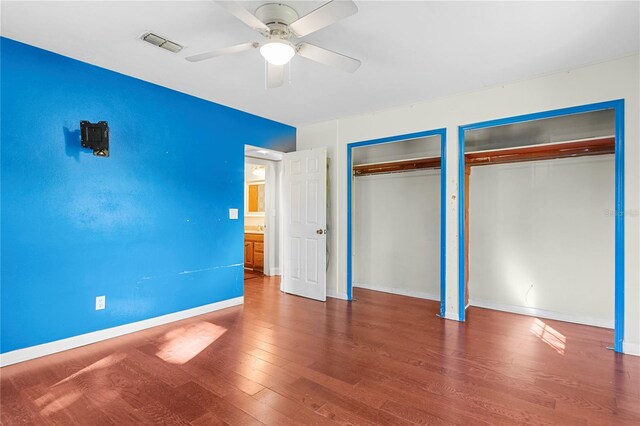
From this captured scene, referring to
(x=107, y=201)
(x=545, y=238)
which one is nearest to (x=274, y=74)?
(x=107, y=201)

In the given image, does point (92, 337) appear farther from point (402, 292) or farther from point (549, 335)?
point (549, 335)

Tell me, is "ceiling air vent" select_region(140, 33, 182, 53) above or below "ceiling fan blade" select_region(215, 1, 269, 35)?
above

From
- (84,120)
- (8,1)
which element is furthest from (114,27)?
(84,120)

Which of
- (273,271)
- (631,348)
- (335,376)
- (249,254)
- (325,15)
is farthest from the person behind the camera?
(249,254)

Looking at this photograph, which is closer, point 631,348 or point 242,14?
point 242,14

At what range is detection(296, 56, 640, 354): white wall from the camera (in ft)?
9.83

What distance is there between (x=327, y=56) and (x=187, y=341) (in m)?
2.82

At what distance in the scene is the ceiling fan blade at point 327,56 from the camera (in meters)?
2.37

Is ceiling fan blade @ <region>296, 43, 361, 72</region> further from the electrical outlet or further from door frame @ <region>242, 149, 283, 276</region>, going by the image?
door frame @ <region>242, 149, 283, 276</region>

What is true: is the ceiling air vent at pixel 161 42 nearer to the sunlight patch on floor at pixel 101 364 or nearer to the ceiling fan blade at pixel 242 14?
the ceiling fan blade at pixel 242 14

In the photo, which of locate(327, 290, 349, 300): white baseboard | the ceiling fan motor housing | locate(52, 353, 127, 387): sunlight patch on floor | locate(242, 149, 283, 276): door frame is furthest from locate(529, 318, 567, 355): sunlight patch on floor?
locate(242, 149, 283, 276): door frame

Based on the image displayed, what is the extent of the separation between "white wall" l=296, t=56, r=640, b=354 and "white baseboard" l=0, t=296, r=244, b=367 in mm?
2009

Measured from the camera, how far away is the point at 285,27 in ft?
7.36

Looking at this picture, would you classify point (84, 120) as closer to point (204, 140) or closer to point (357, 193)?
point (204, 140)
